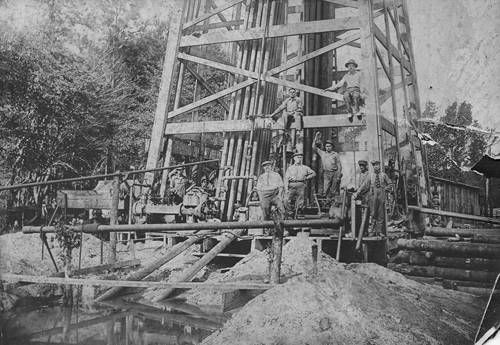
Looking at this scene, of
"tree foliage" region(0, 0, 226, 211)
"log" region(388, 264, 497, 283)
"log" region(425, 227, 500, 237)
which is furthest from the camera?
"tree foliage" region(0, 0, 226, 211)

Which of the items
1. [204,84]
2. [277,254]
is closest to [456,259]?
[277,254]

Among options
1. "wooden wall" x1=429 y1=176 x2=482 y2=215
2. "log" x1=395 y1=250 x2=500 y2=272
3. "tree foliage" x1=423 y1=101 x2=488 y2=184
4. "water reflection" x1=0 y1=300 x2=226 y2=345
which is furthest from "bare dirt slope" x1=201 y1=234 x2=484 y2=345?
"tree foliage" x1=423 y1=101 x2=488 y2=184

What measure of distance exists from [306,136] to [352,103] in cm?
242

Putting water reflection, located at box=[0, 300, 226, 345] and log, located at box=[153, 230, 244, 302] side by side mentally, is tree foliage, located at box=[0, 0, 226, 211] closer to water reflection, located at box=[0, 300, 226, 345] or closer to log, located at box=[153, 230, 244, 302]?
water reflection, located at box=[0, 300, 226, 345]

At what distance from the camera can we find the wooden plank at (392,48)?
699cm

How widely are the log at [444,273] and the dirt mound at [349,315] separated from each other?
24 centimetres

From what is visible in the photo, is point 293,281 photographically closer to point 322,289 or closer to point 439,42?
point 322,289

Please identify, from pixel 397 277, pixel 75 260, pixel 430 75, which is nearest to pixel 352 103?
pixel 430 75

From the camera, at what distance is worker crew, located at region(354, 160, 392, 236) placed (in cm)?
560

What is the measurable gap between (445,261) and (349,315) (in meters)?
1.75

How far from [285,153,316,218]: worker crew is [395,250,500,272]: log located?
96.1 inches

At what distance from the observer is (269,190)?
7277 mm

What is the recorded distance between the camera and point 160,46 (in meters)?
7.80

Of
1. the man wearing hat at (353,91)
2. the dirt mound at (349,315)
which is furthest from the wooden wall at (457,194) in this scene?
the man wearing hat at (353,91)
